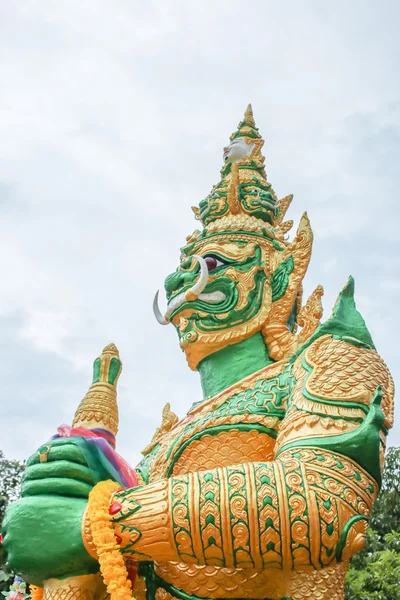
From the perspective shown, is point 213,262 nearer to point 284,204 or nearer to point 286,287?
point 286,287

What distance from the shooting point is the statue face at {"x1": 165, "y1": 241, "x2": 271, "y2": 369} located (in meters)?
4.66

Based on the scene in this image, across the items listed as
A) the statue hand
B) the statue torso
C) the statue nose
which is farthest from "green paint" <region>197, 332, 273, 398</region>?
the statue hand

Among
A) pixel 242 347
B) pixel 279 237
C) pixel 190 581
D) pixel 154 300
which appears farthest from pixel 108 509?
pixel 279 237

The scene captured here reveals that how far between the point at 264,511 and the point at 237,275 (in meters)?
2.17

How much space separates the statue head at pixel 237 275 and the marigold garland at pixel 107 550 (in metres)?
1.80

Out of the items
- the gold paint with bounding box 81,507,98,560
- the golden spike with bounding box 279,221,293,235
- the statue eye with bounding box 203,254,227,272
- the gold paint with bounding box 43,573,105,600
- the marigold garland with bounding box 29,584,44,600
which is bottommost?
the gold paint with bounding box 43,573,105,600

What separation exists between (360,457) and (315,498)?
347 millimetres

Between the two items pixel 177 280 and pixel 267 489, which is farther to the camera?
pixel 177 280

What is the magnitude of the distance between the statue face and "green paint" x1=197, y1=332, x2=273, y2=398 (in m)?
0.06

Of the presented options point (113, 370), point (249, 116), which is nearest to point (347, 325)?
point (113, 370)

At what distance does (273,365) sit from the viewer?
4324 mm

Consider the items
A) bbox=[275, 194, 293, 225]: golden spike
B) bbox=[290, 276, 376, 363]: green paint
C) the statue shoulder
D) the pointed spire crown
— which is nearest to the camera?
the statue shoulder

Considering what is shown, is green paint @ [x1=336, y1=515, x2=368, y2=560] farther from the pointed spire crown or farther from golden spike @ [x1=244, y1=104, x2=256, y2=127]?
golden spike @ [x1=244, y1=104, x2=256, y2=127]

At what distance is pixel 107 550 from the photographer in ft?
9.66
